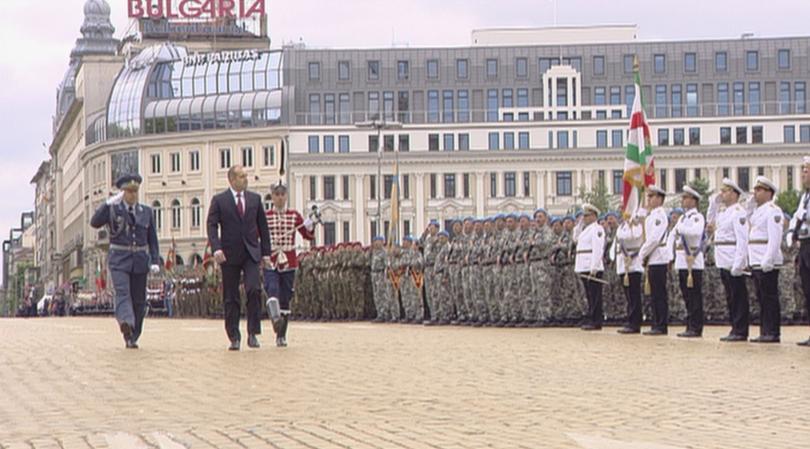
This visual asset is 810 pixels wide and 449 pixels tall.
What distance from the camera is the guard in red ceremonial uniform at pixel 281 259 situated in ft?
63.9

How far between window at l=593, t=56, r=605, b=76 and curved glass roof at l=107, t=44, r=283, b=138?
19.7 meters

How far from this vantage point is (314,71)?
118 meters

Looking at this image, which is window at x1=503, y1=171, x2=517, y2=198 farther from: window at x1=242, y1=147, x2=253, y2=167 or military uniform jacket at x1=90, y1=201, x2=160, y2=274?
military uniform jacket at x1=90, y1=201, x2=160, y2=274

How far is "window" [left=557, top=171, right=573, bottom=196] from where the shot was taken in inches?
4695

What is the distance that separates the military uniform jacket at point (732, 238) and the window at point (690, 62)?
3865 inches

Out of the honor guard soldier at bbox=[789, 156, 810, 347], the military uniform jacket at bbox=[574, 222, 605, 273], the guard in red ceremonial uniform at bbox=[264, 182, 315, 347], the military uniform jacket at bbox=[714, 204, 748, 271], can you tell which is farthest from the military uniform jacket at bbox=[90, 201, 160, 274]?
the military uniform jacket at bbox=[574, 222, 605, 273]

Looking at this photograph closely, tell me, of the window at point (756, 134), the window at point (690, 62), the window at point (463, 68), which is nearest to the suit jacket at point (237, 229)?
the window at point (463, 68)

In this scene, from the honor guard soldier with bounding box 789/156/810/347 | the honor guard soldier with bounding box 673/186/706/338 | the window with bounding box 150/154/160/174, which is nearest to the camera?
the honor guard soldier with bounding box 789/156/810/347

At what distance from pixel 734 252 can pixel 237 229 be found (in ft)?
17.9

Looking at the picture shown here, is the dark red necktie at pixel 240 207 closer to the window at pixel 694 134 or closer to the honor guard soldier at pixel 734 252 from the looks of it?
the honor guard soldier at pixel 734 252

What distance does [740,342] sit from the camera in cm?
1981

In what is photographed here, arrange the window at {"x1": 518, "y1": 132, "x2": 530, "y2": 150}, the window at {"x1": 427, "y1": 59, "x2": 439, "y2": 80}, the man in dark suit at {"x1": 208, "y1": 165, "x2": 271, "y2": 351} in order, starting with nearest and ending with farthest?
the man in dark suit at {"x1": 208, "y1": 165, "x2": 271, "y2": 351}
the window at {"x1": 427, "y1": 59, "x2": 439, "y2": 80}
the window at {"x1": 518, "y1": 132, "x2": 530, "y2": 150}

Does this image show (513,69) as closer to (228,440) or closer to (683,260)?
(683,260)

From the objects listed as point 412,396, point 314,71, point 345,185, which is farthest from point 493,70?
point 412,396
